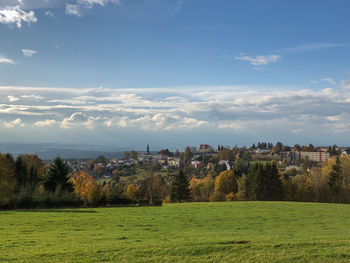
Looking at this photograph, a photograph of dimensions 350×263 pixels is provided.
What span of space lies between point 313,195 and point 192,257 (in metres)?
64.0

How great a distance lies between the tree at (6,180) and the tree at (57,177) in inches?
215

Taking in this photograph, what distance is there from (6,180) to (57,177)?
26.3ft

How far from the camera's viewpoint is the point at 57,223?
883 inches

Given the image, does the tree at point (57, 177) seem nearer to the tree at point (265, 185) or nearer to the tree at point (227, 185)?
the tree at point (265, 185)

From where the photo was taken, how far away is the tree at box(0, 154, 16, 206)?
123ft

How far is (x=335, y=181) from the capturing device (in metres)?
62.3

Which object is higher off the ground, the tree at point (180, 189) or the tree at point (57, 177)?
the tree at point (57, 177)

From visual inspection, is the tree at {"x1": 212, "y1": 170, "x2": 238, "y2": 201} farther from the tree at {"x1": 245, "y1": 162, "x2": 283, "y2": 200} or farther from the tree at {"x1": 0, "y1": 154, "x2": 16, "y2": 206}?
the tree at {"x1": 0, "y1": 154, "x2": 16, "y2": 206}

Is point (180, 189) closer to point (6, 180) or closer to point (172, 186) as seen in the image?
point (172, 186)

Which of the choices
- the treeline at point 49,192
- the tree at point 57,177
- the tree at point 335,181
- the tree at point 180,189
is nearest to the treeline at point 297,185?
the tree at point 335,181

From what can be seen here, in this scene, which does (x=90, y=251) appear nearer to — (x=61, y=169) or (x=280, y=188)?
(x=61, y=169)

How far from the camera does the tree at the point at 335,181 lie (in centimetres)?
6116

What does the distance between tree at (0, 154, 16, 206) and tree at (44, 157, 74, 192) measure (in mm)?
5473

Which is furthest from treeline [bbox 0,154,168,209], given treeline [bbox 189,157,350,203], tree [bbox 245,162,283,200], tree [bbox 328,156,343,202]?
tree [bbox 328,156,343,202]
